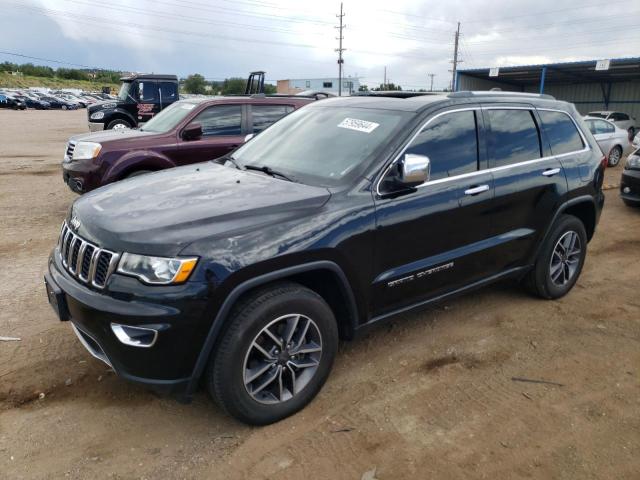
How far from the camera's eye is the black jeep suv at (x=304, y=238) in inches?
98.2

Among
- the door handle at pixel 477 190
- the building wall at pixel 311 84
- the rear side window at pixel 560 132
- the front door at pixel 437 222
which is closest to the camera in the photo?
the front door at pixel 437 222

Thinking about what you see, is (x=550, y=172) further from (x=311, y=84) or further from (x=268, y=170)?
(x=311, y=84)

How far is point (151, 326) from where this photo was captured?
7.95ft

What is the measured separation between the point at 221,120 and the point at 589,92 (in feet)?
113

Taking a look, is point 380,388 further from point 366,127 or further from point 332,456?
point 366,127

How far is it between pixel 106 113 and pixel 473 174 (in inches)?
579

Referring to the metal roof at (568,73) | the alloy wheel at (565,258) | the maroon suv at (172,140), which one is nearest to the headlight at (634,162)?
the alloy wheel at (565,258)

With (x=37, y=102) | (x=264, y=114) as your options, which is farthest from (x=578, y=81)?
(x=37, y=102)

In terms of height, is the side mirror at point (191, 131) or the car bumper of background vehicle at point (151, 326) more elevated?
the side mirror at point (191, 131)

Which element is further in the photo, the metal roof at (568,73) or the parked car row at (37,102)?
the parked car row at (37,102)

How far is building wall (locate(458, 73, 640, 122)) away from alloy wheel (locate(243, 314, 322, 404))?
30.7m

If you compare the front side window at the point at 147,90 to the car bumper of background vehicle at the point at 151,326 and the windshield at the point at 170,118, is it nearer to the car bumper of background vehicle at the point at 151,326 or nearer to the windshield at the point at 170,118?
the windshield at the point at 170,118

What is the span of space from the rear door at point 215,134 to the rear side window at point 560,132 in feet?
15.0

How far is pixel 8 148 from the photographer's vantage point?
1702 centimetres
